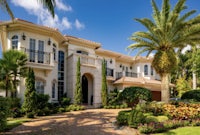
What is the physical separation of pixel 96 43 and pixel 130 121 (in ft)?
52.4

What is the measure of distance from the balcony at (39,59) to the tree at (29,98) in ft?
6.80

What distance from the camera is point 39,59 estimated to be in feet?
63.9

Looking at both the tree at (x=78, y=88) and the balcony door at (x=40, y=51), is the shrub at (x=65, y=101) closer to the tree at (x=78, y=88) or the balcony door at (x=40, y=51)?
the tree at (x=78, y=88)

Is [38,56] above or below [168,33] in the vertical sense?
below

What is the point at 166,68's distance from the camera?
16.6m

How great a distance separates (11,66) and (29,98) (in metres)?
3.28

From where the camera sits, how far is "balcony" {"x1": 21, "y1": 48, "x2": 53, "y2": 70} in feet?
61.1

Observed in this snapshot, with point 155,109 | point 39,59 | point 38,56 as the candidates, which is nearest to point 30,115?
point 39,59

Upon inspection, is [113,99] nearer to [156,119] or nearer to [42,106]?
[42,106]

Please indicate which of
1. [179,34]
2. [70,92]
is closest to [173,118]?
[179,34]

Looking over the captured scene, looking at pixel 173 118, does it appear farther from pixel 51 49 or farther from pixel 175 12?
pixel 51 49

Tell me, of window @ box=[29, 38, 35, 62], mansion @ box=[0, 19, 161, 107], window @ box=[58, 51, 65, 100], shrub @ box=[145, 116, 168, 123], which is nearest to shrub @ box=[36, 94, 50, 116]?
mansion @ box=[0, 19, 161, 107]

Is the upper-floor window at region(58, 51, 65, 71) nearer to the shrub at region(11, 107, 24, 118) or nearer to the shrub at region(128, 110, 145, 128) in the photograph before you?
the shrub at region(11, 107, 24, 118)

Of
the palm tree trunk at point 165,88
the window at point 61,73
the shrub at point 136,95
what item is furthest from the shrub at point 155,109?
the window at point 61,73
